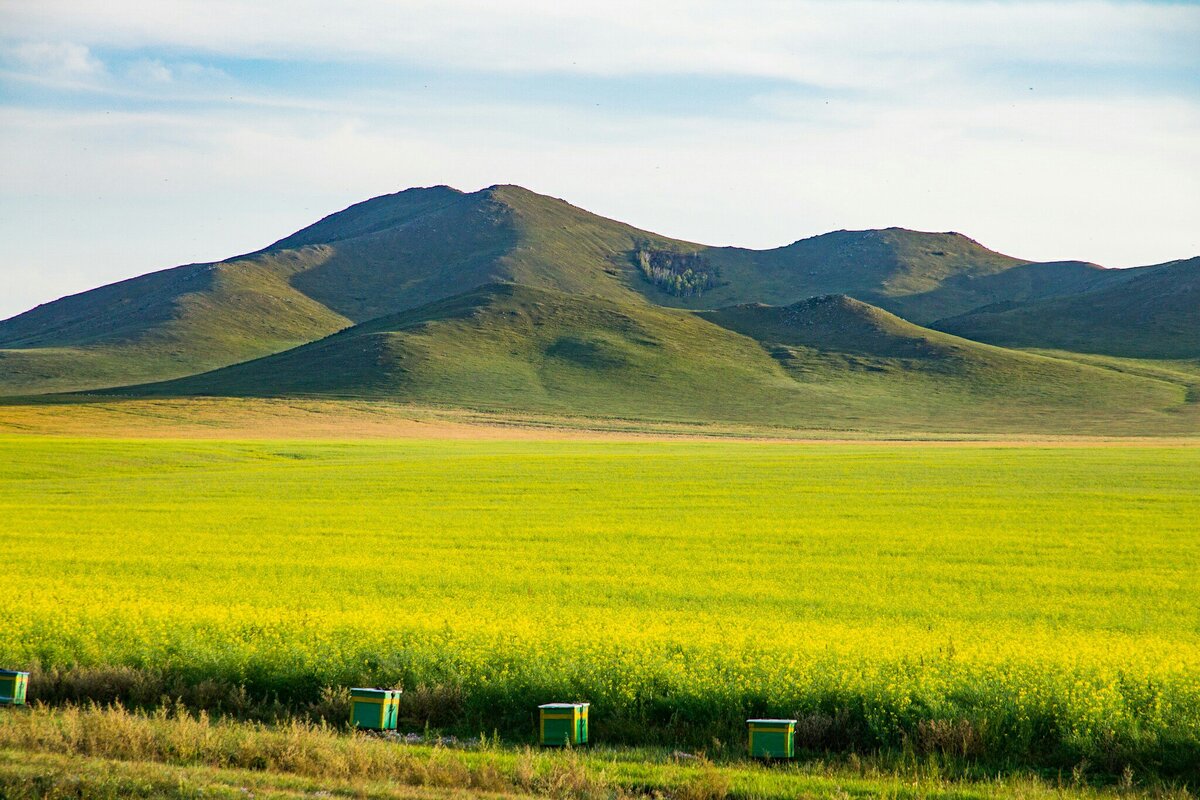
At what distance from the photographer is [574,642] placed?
13727 mm

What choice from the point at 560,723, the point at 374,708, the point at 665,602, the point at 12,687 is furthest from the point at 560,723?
the point at 665,602

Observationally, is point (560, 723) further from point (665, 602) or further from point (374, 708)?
point (665, 602)

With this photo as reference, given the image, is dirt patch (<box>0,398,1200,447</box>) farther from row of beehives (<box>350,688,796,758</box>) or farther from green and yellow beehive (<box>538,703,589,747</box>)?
green and yellow beehive (<box>538,703,589,747</box>)

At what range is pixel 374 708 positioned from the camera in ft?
37.7

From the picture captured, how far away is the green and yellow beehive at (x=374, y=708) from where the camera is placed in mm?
11477

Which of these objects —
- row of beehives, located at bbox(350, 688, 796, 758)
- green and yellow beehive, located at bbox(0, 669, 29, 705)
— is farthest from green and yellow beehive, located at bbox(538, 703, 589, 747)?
green and yellow beehive, located at bbox(0, 669, 29, 705)

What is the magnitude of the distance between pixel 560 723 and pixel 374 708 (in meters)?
2.09

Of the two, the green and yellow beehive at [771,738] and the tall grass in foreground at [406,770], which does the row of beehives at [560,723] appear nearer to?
the green and yellow beehive at [771,738]

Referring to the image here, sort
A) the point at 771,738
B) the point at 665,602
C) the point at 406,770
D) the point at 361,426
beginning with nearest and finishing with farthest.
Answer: the point at 406,770 → the point at 771,738 → the point at 665,602 → the point at 361,426

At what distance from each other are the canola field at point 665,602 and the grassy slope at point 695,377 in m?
96.4

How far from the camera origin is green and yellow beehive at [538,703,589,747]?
11125 millimetres

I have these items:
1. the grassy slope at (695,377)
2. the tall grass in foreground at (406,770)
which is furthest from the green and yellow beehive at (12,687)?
the grassy slope at (695,377)

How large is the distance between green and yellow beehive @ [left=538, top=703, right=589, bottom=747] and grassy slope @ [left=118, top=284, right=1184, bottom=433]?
119004 mm

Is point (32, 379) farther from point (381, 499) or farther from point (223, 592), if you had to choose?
point (223, 592)
